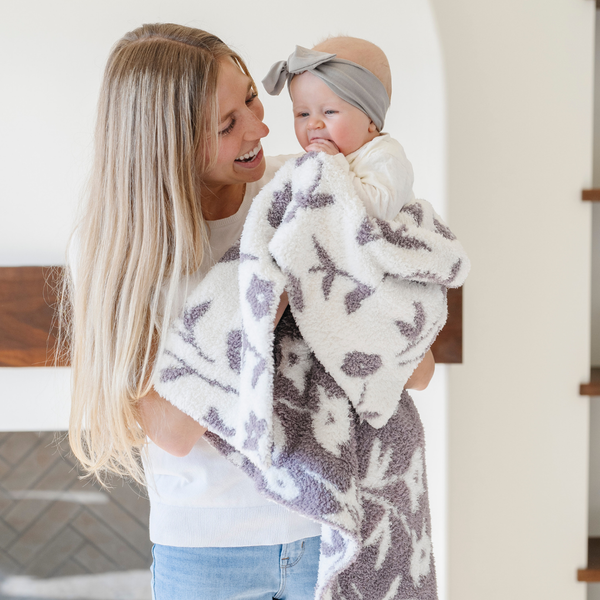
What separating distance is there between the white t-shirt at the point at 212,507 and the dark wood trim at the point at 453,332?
58 centimetres

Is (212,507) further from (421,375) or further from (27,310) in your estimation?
(27,310)

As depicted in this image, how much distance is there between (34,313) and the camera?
1341mm

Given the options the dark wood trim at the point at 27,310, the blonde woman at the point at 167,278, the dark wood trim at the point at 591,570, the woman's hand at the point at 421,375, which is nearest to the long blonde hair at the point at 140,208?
the blonde woman at the point at 167,278

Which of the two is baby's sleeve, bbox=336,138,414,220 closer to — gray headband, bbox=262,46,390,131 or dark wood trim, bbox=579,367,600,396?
gray headband, bbox=262,46,390,131

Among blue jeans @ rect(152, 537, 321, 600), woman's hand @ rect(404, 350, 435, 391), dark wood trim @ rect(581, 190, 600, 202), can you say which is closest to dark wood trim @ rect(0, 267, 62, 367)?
blue jeans @ rect(152, 537, 321, 600)

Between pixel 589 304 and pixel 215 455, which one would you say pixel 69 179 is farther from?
pixel 589 304

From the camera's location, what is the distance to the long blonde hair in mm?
804

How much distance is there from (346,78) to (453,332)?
27.0 inches

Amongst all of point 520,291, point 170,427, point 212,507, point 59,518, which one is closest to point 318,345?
point 170,427

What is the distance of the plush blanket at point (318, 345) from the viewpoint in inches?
Answer: 28.6

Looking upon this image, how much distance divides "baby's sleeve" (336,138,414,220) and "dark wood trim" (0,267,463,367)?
0.56 meters

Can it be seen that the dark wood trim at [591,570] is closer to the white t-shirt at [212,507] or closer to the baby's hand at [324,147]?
the white t-shirt at [212,507]

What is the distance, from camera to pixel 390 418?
852 millimetres

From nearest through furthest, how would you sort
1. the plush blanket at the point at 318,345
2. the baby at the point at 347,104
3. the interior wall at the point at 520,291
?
the plush blanket at the point at 318,345 < the baby at the point at 347,104 < the interior wall at the point at 520,291
